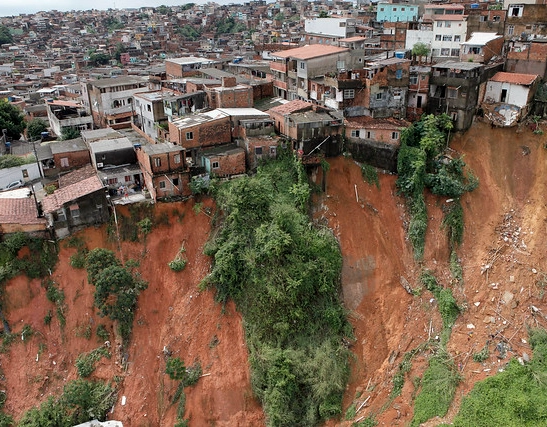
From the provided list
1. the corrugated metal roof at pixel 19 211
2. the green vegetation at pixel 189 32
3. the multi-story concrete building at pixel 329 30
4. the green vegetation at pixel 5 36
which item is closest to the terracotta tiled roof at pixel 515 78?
the multi-story concrete building at pixel 329 30

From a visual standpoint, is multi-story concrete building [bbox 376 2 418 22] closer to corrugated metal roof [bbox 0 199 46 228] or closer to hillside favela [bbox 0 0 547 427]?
hillside favela [bbox 0 0 547 427]

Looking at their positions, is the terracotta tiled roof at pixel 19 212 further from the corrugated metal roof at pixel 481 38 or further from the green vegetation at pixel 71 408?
Result: the corrugated metal roof at pixel 481 38

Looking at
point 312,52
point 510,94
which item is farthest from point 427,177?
point 312,52

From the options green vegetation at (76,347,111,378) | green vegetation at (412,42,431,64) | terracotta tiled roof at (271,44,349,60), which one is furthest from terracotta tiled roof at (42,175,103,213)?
green vegetation at (412,42,431,64)

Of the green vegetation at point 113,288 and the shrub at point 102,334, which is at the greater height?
the green vegetation at point 113,288

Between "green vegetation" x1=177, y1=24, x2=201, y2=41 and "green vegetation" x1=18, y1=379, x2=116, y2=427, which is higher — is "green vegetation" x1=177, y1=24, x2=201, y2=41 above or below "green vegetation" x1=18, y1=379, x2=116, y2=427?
above

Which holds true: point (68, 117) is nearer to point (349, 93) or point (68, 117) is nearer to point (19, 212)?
point (19, 212)
